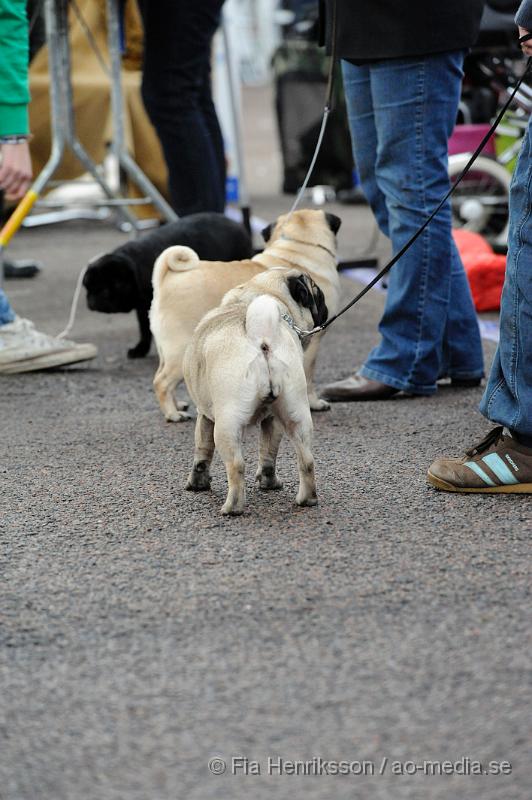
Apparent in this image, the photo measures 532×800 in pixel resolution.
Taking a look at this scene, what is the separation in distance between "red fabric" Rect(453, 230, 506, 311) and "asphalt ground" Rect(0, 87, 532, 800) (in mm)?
1759

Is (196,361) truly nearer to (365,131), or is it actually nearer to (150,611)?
(150,611)

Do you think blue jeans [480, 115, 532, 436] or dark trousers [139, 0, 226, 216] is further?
dark trousers [139, 0, 226, 216]

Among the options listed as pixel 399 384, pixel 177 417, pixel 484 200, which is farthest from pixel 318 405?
pixel 484 200

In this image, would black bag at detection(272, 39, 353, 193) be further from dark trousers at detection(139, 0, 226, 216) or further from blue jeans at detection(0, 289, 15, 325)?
blue jeans at detection(0, 289, 15, 325)

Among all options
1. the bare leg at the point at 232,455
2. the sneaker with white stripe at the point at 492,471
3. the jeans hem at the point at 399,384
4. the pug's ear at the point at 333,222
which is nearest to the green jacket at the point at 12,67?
the pug's ear at the point at 333,222

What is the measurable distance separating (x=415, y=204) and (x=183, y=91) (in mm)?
1584

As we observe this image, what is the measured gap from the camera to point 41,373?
14.5 feet

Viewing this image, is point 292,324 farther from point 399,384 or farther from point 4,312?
point 4,312

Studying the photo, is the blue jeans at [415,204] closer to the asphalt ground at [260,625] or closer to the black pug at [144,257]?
the asphalt ground at [260,625]

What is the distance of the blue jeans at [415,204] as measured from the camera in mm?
3441

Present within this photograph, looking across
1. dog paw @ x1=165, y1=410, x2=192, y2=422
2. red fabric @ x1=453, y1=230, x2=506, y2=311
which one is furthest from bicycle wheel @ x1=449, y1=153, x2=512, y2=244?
dog paw @ x1=165, y1=410, x2=192, y2=422

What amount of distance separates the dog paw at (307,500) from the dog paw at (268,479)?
0.51 feet

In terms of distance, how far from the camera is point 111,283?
426cm

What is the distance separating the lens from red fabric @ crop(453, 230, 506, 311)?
16.5ft
